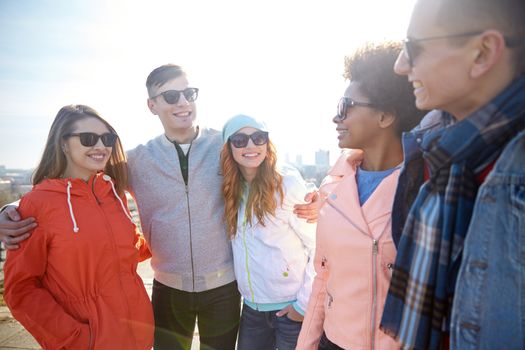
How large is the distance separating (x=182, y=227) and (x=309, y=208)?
1067 mm

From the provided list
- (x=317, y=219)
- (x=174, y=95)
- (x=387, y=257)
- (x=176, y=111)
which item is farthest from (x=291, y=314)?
(x=174, y=95)

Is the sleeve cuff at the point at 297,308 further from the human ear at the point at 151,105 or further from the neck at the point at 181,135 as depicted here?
the human ear at the point at 151,105

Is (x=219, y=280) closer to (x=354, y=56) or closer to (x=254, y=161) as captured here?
(x=254, y=161)

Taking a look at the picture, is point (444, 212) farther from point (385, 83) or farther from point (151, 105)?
point (151, 105)

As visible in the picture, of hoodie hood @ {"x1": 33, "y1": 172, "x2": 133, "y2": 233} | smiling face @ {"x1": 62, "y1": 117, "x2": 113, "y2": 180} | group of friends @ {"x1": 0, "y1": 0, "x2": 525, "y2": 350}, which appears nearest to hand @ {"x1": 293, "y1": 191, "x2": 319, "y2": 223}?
group of friends @ {"x1": 0, "y1": 0, "x2": 525, "y2": 350}

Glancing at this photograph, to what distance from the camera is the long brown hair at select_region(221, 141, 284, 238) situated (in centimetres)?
266

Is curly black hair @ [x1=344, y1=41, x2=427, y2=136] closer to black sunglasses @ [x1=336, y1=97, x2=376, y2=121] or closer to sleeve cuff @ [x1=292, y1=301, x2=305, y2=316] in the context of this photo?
black sunglasses @ [x1=336, y1=97, x2=376, y2=121]

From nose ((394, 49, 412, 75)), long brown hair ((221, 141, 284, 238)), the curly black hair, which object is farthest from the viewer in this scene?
long brown hair ((221, 141, 284, 238))

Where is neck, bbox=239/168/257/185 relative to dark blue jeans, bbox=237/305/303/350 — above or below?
above

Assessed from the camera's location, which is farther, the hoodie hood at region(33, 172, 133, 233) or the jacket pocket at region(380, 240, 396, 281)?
the hoodie hood at region(33, 172, 133, 233)

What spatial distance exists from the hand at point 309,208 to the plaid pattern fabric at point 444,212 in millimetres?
1241

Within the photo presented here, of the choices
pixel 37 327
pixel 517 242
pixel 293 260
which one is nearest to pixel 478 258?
pixel 517 242

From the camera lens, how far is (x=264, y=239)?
2641 millimetres

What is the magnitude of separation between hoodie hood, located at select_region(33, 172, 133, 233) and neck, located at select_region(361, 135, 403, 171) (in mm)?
1879
